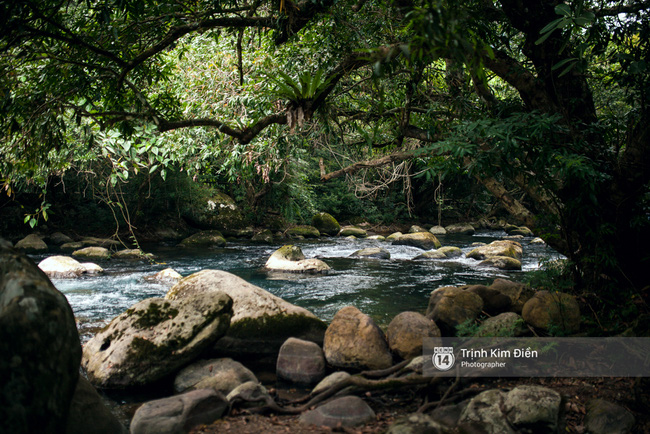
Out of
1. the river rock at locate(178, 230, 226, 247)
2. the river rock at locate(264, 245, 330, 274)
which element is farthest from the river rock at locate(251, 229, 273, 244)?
the river rock at locate(264, 245, 330, 274)

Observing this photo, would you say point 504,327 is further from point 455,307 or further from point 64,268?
point 64,268

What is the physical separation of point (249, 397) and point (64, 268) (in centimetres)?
751

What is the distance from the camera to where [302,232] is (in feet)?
56.4

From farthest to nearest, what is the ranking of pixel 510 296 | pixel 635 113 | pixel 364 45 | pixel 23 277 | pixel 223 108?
pixel 223 108
pixel 510 296
pixel 364 45
pixel 635 113
pixel 23 277

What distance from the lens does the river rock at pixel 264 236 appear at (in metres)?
15.5

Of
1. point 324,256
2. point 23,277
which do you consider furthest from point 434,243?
point 23,277

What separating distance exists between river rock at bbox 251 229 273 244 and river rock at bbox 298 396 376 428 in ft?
40.7

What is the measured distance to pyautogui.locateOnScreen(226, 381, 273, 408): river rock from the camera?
10.7 ft

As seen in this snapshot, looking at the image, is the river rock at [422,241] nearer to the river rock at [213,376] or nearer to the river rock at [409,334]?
the river rock at [409,334]

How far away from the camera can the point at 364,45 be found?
495cm

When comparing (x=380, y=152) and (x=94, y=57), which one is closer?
(x=94, y=57)

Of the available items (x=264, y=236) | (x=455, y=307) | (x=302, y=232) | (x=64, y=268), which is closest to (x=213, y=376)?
(x=455, y=307)

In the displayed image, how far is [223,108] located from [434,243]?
32.8 feet

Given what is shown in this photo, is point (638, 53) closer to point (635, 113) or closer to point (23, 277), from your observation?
point (635, 113)
